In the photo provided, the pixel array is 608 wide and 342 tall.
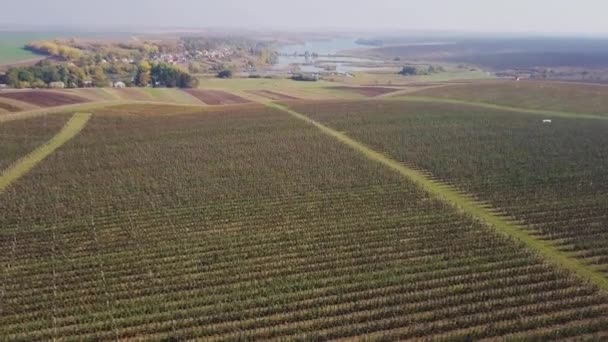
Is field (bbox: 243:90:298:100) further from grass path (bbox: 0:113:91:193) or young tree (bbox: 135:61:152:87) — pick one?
grass path (bbox: 0:113:91:193)

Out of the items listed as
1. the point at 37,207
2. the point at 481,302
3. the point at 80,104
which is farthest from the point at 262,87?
the point at 481,302

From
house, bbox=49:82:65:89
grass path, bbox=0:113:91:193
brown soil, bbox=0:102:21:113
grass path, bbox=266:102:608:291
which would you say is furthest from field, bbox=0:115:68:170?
house, bbox=49:82:65:89

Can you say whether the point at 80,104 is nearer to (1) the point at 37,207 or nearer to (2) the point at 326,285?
(1) the point at 37,207

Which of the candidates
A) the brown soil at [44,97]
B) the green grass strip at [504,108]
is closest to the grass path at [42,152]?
the brown soil at [44,97]

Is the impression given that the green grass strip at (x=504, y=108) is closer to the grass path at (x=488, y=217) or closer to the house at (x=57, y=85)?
the grass path at (x=488, y=217)

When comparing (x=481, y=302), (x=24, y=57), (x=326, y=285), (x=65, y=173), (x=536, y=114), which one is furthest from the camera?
(x=24, y=57)

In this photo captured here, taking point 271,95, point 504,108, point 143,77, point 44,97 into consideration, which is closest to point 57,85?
point 143,77
